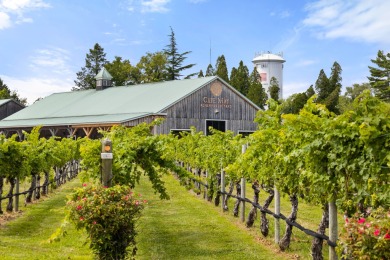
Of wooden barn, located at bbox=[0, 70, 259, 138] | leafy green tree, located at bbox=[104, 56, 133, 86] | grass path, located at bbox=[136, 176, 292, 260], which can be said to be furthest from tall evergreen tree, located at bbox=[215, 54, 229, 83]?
grass path, located at bbox=[136, 176, 292, 260]

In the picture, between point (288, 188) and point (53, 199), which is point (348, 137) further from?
point (53, 199)

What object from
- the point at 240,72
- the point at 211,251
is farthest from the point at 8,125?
the point at 211,251

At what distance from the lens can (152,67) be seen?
245 feet

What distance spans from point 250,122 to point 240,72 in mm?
30653

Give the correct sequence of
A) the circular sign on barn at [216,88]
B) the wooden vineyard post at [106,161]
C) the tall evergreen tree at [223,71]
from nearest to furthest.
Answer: the wooden vineyard post at [106,161], the circular sign on barn at [216,88], the tall evergreen tree at [223,71]

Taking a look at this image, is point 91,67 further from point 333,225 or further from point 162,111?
point 333,225

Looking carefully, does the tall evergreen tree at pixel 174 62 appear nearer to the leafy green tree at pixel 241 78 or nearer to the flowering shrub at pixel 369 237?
the leafy green tree at pixel 241 78

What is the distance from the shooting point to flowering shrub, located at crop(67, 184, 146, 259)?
7.71m

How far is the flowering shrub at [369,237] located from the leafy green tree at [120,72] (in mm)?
68902

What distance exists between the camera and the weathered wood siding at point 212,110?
40375 mm

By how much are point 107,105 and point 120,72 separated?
2835 centimetres

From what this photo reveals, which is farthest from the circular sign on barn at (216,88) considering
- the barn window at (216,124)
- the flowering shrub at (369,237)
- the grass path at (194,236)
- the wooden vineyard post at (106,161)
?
the flowering shrub at (369,237)

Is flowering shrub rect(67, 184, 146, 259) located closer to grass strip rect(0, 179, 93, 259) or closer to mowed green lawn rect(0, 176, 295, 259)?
grass strip rect(0, 179, 93, 259)

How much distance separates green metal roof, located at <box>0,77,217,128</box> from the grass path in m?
21.2
